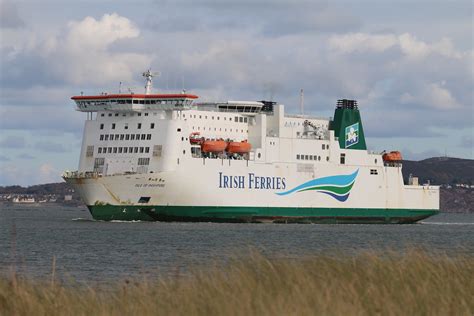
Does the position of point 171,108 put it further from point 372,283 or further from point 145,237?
point 372,283

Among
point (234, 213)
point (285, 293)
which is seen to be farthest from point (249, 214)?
point (285, 293)

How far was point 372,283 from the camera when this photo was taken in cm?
1475

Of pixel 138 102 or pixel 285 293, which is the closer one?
pixel 285 293

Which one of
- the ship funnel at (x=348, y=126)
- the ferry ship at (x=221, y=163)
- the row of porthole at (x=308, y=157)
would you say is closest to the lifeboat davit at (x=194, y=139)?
the ferry ship at (x=221, y=163)

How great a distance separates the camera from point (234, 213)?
57.1 m

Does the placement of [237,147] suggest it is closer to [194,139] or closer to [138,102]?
[194,139]

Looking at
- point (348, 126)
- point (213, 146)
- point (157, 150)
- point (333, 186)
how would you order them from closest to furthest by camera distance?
point (157, 150), point (213, 146), point (333, 186), point (348, 126)

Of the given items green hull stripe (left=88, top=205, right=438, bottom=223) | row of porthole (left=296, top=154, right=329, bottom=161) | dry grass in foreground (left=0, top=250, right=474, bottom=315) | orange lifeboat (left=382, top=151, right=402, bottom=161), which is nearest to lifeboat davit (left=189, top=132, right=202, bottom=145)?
green hull stripe (left=88, top=205, right=438, bottom=223)

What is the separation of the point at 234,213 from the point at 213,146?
4149 mm

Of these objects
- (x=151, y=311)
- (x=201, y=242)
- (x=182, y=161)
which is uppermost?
(x=182, y=161)

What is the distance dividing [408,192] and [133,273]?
150ft

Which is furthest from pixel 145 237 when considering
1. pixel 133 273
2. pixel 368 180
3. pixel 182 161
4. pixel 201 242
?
pixel 368 180

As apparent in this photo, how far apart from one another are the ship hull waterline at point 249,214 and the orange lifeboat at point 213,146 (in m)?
3.06

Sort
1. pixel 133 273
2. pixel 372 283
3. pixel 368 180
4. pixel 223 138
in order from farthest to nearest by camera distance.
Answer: pixel 368 180
pixel 223 138
pixel 133 273
pixel 372 283
